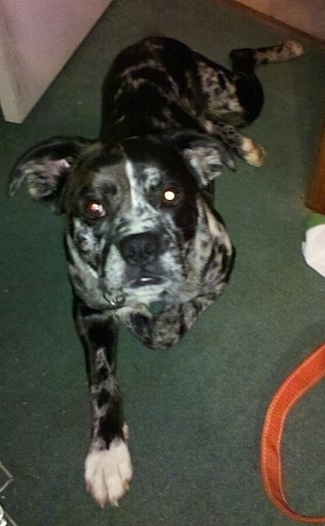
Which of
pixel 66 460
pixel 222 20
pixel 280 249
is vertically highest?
pixel 222 20

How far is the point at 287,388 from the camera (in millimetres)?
1934

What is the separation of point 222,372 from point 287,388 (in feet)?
0.79

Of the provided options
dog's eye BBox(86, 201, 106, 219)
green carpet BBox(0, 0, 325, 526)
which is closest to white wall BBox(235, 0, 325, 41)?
green carpet BBox(0, 0, 325, 526)

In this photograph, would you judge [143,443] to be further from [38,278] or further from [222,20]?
[222,20]

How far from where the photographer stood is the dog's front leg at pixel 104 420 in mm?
1860

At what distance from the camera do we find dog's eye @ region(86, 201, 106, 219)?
1734mm

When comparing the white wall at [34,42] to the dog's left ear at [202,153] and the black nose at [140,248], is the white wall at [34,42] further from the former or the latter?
the black nose at [140,248]

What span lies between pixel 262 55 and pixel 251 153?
1.73 ft

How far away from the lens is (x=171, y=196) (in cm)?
Result: 174

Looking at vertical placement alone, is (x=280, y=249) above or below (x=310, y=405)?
above

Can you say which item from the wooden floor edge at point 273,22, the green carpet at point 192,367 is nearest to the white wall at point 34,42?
the green carpet at point 192,367

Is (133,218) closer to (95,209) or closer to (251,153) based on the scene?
(95,209)

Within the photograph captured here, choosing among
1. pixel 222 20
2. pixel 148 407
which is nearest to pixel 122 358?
pixel 148 407

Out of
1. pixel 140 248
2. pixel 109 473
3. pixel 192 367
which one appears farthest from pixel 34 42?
pixel 109 473
